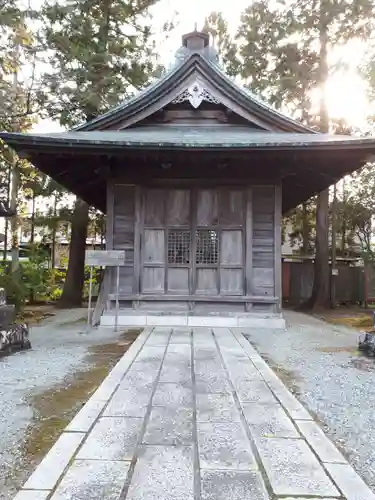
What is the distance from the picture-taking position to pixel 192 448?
8.17 feet

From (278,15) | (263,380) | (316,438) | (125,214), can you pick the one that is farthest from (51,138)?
(278,15)

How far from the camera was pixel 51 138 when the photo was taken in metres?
6.76

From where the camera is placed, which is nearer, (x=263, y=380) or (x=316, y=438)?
(x=316, y=438)

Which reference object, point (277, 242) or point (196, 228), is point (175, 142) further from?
point (277, 242)

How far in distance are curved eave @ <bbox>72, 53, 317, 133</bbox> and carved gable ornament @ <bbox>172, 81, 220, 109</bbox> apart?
0.76ft

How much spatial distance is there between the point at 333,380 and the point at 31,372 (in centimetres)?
328

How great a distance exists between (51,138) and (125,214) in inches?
81.9

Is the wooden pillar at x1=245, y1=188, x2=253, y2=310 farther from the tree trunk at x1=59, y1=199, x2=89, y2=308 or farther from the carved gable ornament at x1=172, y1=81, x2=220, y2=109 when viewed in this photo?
the tree trunk at x1=59, y1=199, x2=89, y2=308

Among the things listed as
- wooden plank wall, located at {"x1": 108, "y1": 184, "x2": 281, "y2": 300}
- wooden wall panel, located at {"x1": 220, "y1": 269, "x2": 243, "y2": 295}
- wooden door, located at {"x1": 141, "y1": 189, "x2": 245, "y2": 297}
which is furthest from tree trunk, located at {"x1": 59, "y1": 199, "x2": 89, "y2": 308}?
wooden wall panel, located at {"x1": 220, "y1": 269, "x2": 243, "y2": 295}

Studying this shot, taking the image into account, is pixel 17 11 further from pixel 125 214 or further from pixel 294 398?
pixel 294 398

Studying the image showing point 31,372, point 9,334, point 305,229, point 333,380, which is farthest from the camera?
point 305,229

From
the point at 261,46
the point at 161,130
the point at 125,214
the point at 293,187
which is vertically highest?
the point at 261,46

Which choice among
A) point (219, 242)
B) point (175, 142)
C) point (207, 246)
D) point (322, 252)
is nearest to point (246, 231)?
point (219, 242)

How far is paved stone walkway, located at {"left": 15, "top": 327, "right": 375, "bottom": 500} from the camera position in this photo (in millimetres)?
2035
